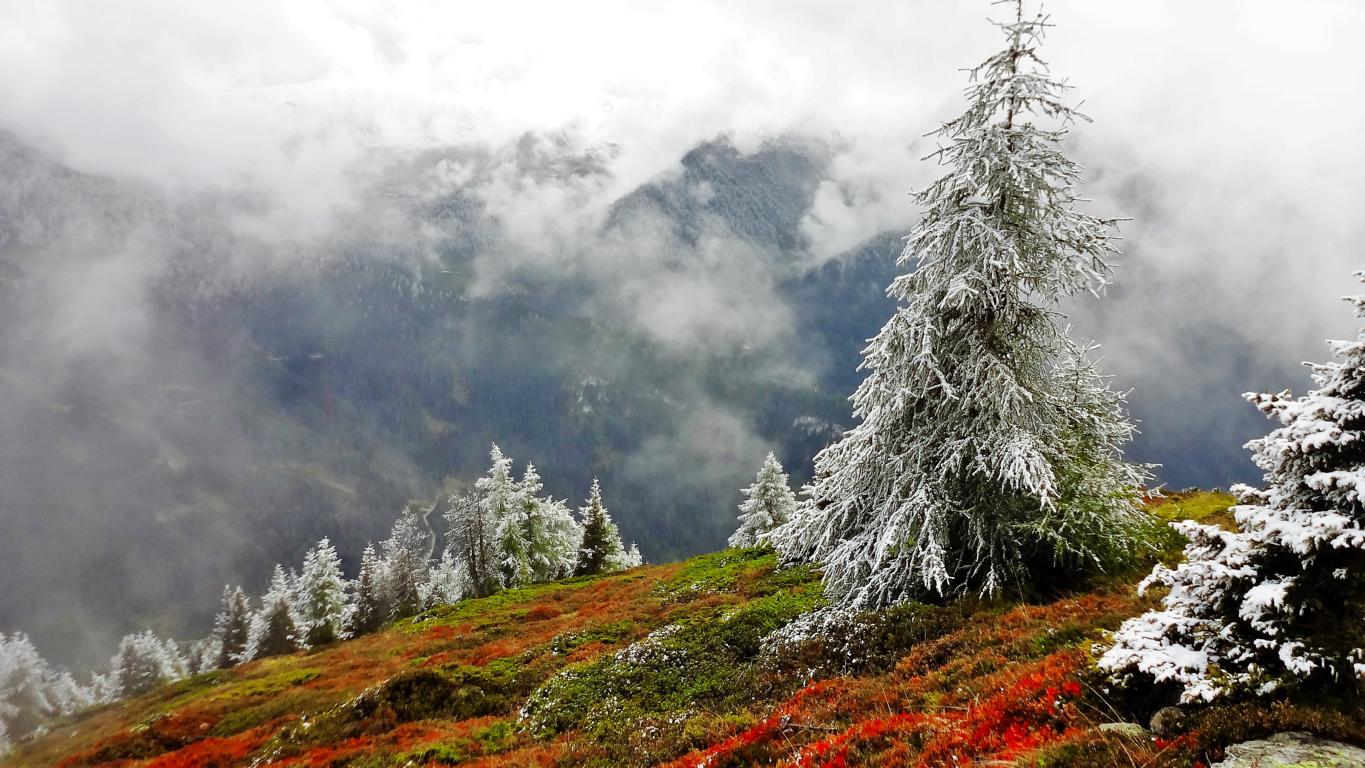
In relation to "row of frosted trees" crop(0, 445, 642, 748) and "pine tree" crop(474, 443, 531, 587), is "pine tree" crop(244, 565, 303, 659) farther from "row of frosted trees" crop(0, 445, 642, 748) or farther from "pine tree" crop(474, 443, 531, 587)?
"pine tree" crop(474, 443, 531, 587)

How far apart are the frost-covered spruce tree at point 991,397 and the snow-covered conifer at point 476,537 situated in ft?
160

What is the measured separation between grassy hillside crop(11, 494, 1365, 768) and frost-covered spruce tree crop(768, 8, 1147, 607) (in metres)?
1.43

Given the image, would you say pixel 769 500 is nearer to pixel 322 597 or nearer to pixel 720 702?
pixel 720 702

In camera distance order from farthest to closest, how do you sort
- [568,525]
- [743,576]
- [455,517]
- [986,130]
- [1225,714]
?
[568,525] < [455,517] < [743,576] < [986,130] < [1225,714]

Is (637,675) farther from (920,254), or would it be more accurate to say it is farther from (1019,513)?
(920,254)

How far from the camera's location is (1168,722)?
18.7 ft

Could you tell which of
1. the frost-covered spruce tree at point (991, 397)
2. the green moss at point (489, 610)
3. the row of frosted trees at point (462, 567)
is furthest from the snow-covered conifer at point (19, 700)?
the frost-covered spruce tree at point (991, 397)

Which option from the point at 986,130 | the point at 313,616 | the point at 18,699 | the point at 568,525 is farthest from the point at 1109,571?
the point at 313,616

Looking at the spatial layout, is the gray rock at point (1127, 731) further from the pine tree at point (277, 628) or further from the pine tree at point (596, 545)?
the pine tree at point (277, 628)

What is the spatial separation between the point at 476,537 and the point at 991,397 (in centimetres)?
5430

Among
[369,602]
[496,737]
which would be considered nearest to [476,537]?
[369,602]

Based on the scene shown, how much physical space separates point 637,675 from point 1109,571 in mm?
12234

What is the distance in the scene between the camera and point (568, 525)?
2795 inches

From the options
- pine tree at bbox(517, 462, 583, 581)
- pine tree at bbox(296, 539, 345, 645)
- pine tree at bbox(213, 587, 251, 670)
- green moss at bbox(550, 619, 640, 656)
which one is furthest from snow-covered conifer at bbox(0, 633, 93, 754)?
pine tree at bbox(517, 462, 583, 581)
